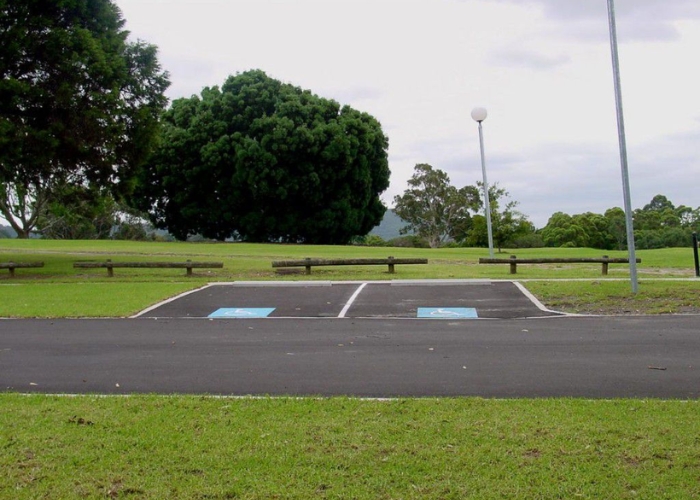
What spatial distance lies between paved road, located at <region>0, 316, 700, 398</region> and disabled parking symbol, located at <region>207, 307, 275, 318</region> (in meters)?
1.31

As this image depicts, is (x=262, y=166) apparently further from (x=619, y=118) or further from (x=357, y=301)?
(x=619, y=118)

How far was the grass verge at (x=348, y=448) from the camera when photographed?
460 cm

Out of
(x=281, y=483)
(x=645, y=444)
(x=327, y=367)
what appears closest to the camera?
(x=281, y=483)

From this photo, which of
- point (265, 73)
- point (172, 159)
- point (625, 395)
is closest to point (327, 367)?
point (625, 395)

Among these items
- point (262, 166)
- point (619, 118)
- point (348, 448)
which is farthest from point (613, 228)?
point (348, 448)

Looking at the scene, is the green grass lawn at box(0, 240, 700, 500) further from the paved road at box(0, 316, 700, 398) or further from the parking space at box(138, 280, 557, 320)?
the parking space at box(138, 280, 557, 320)

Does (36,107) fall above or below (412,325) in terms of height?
above

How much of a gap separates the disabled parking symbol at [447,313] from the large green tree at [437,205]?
4999cm

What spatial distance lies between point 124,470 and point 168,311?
34.1ft

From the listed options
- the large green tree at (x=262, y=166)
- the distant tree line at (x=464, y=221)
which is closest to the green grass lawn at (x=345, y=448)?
the large green tree at (x=262, y=166)

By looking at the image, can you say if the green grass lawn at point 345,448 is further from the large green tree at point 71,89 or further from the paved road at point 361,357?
the large green tree at point 71,89

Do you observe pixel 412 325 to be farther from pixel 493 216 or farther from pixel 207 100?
pixel 207 100

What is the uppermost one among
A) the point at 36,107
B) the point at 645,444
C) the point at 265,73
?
the point at 265,73

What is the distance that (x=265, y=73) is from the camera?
54.0 metres
